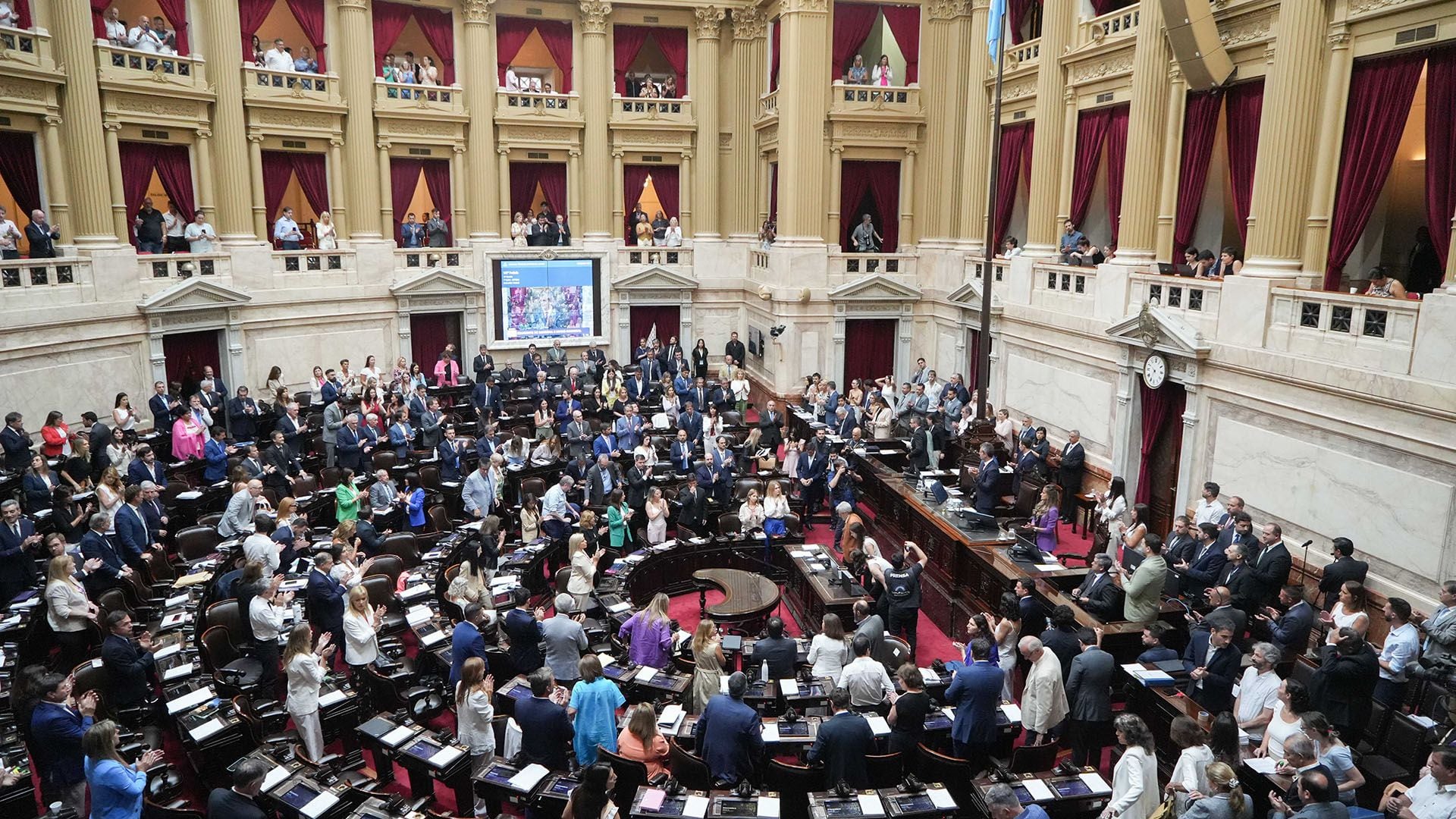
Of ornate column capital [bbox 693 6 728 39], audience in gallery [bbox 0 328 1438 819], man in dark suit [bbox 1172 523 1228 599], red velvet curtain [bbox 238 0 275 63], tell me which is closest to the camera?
audience in gallery [bbox 0 328 1438 819]

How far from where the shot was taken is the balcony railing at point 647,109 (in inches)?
1043

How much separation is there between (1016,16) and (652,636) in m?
16.9

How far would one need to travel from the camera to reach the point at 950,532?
44.3 feet

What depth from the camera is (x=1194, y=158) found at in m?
15.8

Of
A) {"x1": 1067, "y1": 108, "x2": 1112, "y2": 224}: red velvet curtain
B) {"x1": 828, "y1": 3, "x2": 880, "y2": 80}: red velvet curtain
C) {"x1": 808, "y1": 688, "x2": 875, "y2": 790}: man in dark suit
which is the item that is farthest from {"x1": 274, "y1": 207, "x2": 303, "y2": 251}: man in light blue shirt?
{"x1": 808, "y1": 688, "x2": 875, "y2": 790}: man in dark suit

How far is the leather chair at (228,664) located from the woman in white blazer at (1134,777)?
818 cm

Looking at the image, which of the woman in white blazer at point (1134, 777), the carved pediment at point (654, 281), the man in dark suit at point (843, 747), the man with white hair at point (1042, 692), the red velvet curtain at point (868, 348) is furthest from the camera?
the carved pediment at point (654, 281)

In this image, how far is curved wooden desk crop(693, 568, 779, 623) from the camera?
12430 millimetres

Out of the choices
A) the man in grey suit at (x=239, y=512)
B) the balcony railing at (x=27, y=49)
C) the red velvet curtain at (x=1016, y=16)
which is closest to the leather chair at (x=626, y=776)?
the man in grey suit at (x=239, y=512)

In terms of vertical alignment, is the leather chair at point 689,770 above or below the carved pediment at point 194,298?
below

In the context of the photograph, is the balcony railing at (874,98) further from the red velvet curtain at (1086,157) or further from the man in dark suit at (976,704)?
the man in dark suit at (976,704)

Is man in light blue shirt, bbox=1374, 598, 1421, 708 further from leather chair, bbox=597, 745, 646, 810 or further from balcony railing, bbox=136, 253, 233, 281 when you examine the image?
balcony railing, bbox=136, 253, 233, 281

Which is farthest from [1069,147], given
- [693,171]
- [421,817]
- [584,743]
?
[421,817]

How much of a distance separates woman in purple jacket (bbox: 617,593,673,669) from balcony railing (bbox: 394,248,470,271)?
1705cm
